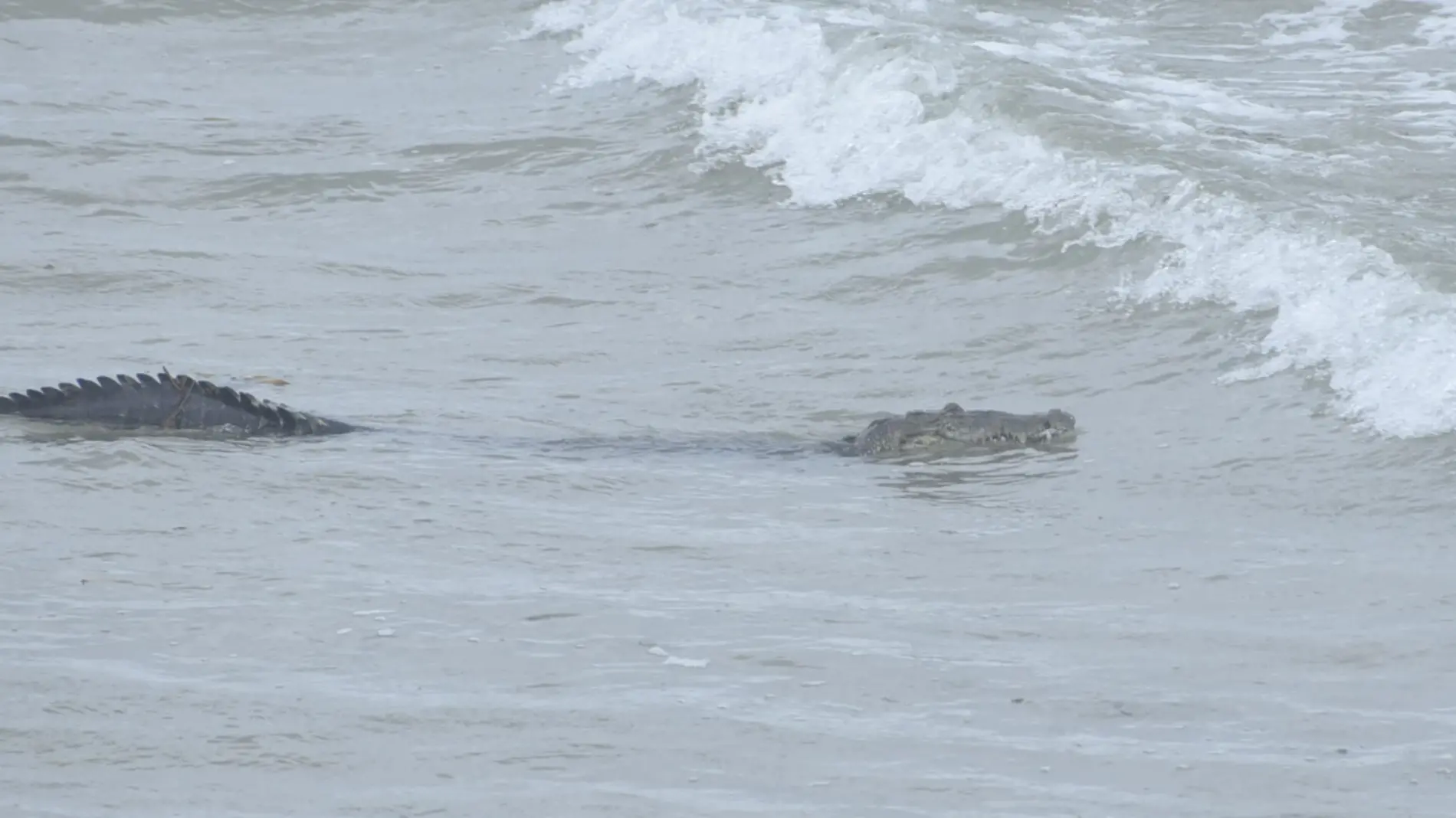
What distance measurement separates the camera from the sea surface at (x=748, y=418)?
3891 mm

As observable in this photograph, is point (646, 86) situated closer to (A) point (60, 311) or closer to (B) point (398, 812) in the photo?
(A) point (60, 311)

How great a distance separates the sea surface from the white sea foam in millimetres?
38

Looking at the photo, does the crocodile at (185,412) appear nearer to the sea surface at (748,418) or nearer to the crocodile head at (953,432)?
the crocodile head at (953,432)

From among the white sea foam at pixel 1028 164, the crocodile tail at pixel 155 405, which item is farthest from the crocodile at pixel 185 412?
the white sea foam at pixel 1028 164

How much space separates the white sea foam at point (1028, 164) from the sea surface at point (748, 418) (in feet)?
0.12

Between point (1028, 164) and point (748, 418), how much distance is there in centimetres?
339

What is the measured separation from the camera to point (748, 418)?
22.6ft

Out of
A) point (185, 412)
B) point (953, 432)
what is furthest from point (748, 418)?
point (185, 412)

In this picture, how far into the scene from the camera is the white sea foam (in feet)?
23.4

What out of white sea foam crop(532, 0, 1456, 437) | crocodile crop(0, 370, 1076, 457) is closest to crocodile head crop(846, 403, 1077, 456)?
crocodile crop(0, 370, 1076, 457)

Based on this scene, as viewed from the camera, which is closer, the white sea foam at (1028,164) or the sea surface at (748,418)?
the sea surface at (748,418)

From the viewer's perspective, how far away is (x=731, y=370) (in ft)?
24.4

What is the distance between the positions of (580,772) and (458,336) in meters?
4.35

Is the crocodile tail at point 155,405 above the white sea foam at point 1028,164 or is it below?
below
